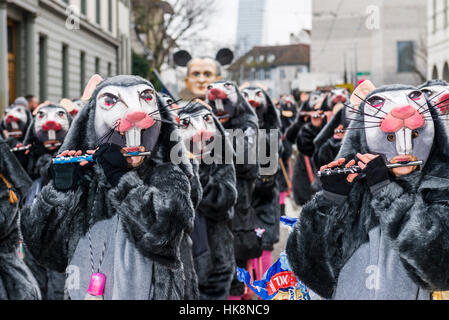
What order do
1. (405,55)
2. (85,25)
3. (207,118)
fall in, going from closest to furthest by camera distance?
(207,118)
(85,25)
(405,55)

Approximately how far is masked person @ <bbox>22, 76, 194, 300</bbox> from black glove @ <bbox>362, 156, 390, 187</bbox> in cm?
86

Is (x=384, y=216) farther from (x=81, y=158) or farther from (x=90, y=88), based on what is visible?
(x=90, y=88)

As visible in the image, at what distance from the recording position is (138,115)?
311 cm

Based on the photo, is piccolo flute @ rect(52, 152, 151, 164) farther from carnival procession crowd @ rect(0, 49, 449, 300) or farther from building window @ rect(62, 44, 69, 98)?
building window @ rect(62, 44, 69, 98)

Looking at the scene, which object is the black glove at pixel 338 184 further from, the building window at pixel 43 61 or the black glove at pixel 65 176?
the building window at pixel 43 61

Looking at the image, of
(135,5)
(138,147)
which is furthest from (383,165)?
(135,5)

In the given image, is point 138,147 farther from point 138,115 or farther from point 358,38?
point 358,38

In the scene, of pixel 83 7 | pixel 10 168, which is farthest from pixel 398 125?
pixel 83 7

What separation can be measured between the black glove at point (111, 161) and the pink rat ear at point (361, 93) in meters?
1.18

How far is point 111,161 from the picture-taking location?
3.05 m

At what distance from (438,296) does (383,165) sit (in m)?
0.61

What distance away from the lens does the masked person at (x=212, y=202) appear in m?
4.69

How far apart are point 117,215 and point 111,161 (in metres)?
0.27

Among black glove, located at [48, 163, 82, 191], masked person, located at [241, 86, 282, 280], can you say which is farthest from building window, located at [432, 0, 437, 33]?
black glove, located at [48, 163, 82, 191]
